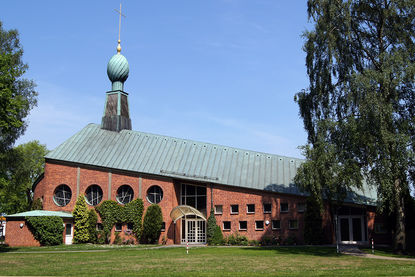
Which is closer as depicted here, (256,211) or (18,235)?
(18,235)

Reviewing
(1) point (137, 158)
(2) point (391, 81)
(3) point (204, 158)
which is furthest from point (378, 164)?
(1) point (137, 158)

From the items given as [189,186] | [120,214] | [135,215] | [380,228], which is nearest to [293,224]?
[380,228]

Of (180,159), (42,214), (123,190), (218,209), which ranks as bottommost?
(42,214)

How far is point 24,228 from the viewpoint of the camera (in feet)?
108

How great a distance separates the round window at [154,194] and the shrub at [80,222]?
529 centimetres

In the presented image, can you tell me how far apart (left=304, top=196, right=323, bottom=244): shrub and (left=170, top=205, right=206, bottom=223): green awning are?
8.04m

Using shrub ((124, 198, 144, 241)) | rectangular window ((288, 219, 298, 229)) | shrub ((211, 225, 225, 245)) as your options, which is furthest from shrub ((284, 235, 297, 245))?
shrub ((124, 198, 144, 241))

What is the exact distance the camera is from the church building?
32781 mm

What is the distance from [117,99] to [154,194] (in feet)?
35.2

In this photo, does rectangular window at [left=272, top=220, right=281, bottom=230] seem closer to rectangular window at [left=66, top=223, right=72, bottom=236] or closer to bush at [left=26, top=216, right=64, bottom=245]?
rectangular window at [left=66, top=223, right=72, bottom=236]

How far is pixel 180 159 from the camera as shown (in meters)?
36.7

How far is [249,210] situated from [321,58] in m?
13.6

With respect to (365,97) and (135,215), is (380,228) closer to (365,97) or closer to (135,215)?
(365,97)

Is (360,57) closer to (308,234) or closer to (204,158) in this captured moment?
(308,234)
